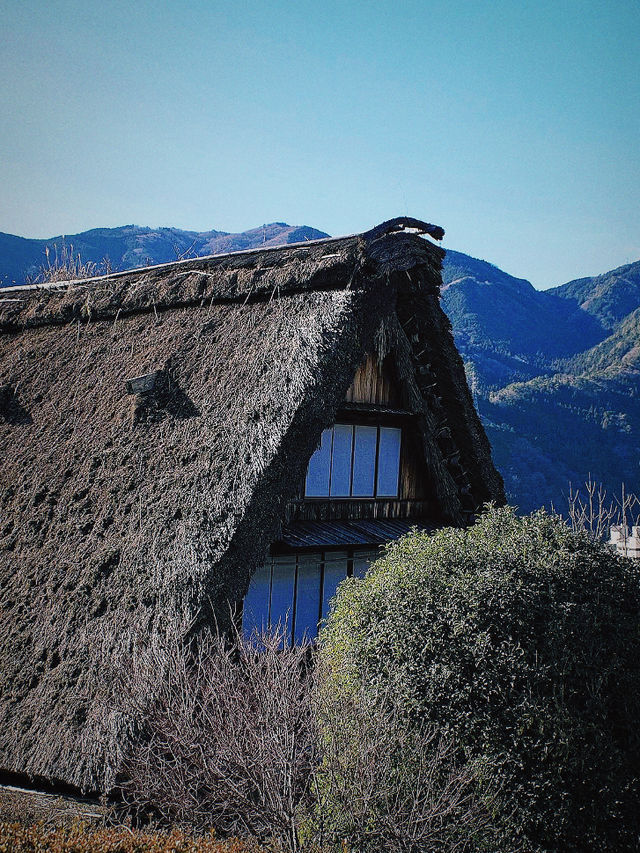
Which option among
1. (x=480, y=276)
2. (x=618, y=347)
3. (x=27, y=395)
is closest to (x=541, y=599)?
(x=27, y=395)

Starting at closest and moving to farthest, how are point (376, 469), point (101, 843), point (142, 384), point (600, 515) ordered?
point (101, 843) → point (142, 384) → point (376, 469) → point (600, 515)

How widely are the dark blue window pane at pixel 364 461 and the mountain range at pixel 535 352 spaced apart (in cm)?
500

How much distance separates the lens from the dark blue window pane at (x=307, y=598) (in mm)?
9008

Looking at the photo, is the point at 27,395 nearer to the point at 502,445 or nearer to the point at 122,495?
the point at 122,495

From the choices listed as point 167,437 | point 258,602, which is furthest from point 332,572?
point 167,437

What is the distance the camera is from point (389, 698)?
5.14 meters

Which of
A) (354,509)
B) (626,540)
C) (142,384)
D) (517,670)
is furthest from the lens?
(626,540)

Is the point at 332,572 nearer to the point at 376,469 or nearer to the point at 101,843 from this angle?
the point at 376,469

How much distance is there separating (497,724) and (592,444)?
138ft

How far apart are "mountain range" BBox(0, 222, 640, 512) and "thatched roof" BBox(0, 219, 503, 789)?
3879 mm

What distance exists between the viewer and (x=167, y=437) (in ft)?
25.7

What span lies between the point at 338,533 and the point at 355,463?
1.12 meters

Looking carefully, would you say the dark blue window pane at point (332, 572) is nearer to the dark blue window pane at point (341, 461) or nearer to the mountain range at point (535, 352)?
the dark blue window pane at point (341, 461)

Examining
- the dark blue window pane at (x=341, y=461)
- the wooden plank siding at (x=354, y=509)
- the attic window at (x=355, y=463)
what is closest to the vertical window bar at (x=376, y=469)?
the attic window at (x=355, y=463)
